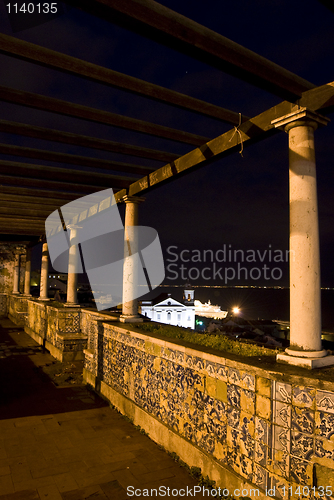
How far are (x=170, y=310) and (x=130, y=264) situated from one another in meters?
53.7

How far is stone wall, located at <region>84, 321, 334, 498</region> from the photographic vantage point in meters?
2.67

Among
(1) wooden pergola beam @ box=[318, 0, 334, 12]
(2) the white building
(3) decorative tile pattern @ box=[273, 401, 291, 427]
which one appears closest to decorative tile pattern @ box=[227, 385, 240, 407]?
(3) decorative tile pattern @ box=[273, 401, 291, 427]

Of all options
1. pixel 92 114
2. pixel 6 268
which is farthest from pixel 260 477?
pixel 6 268

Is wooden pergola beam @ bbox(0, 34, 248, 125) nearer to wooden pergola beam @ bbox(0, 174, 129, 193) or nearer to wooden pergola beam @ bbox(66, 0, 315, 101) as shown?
wooden pergola beam @ bbox(66, 0, 315, 101)

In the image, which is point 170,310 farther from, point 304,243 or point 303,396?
point 303,396

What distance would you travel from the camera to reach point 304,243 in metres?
3.40

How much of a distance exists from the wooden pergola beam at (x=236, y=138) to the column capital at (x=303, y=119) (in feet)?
0.23

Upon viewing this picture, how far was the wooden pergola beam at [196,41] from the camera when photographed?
105 inches

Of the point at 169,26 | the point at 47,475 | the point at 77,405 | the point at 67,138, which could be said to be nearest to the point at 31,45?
the point at 169,26

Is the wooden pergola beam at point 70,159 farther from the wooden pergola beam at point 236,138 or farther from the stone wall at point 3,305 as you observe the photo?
the stone wall at point 3,305

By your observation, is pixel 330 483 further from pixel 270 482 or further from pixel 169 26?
pixel 169 26

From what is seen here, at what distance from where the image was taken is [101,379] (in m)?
6.61

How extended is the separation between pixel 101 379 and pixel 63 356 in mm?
2835

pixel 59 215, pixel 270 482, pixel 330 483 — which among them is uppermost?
pixel 59 215
